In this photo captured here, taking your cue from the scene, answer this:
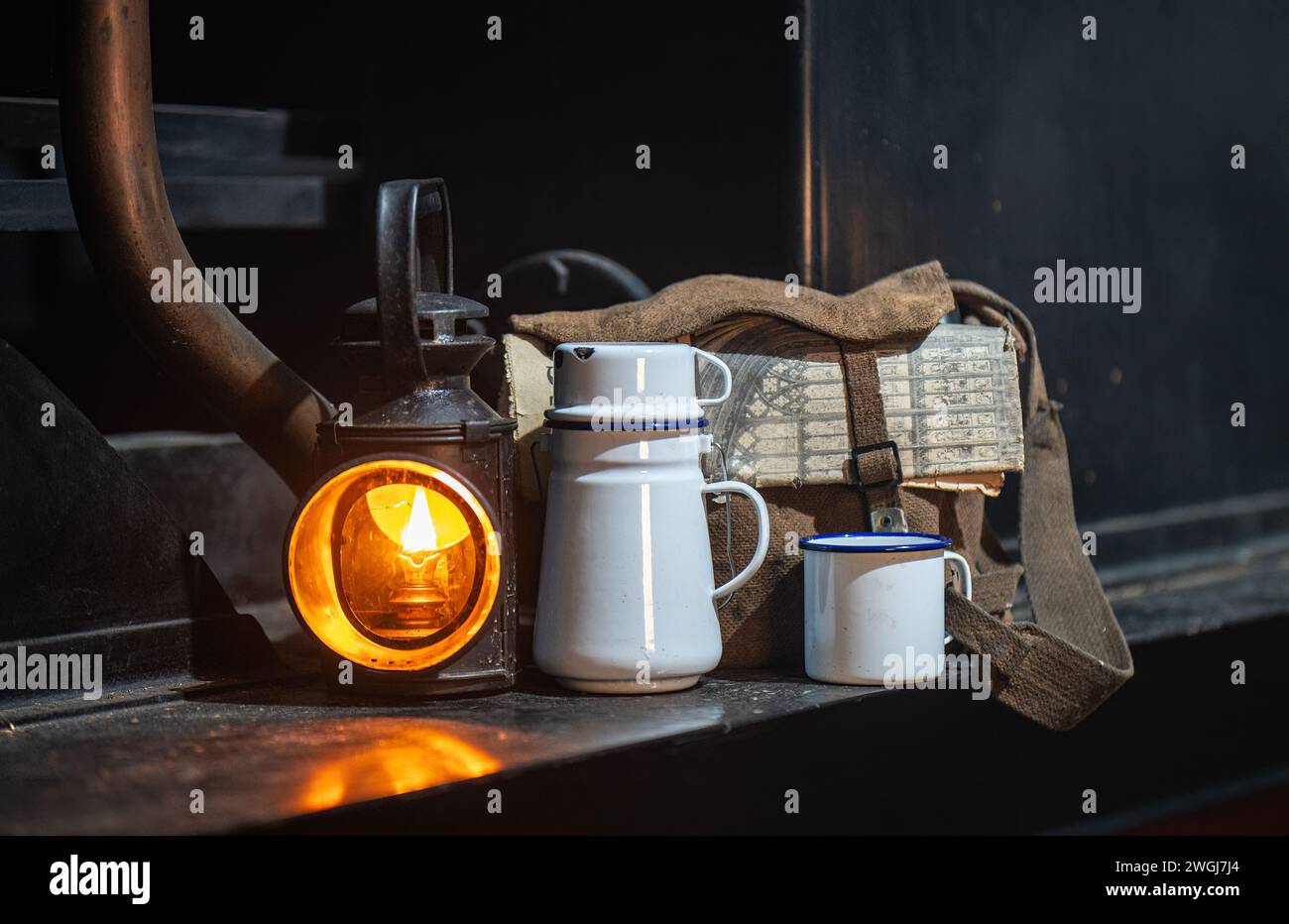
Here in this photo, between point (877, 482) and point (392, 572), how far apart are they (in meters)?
0.59

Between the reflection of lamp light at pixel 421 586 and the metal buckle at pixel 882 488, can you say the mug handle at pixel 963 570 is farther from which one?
the reflection of lamp light at pixel 421 586

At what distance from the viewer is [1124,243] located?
2551 millimetres

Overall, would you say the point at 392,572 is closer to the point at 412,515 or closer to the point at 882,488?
the point at 412,515

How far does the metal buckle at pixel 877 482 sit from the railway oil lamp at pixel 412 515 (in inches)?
17.0

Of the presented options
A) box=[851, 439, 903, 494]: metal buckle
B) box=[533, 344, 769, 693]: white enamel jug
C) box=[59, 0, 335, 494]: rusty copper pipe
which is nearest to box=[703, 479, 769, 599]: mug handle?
box=[533, 344, 769, 693]: white enamel jug

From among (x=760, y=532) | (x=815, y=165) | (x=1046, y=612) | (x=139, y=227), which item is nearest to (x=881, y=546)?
(x=760, y=532)

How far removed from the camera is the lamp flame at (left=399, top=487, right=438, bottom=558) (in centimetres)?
159

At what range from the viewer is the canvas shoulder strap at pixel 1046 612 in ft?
5.65

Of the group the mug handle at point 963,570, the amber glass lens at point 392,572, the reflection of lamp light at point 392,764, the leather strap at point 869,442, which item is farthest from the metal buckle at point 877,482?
the reflection of lamp light at point 392,764

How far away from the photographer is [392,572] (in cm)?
161

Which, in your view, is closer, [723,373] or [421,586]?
[421,586]

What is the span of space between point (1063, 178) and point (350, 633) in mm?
1468

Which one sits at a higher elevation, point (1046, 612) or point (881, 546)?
point (881, 546)
